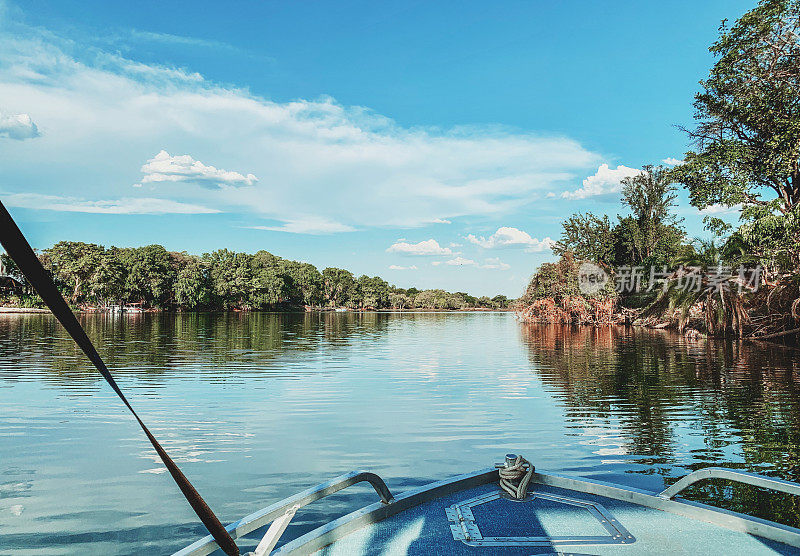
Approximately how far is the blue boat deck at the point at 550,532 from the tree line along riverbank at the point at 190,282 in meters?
60.5

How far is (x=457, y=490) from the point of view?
3518mm

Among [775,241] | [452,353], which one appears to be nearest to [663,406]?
[452,353]

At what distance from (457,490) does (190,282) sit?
81.4 m

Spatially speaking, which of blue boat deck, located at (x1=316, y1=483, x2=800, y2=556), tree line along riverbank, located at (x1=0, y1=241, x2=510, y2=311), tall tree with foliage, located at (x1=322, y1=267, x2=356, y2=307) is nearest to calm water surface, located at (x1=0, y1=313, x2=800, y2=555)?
blue boat deck, located at (x1=316, y1=483, x2=800, y2=556)

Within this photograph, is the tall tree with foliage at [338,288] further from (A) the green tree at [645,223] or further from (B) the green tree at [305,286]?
(A) the green tree at [645,223]

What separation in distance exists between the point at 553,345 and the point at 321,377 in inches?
531

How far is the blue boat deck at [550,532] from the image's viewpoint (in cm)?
270

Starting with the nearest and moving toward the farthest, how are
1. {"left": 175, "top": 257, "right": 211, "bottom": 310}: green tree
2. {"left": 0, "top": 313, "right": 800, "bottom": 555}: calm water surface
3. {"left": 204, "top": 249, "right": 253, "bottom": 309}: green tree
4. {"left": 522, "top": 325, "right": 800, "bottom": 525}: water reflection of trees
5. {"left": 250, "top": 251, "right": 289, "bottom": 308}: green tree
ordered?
1. {"left": 0, "top": 313, "right": 800, "bottom": 555}: calm water surface
2. {"left": 522, "top": 325, "right": 800, "bottom": 525}: water reflection of trees
3. {"left": 175, "top": 257, "right": 211, "bottom": 310}: green tree
4. {"left": 204, "top": 249, "right": 253, "bottom": 309}: green tree
5. {"left": 250, "top": 251, "right": 289, "bottom": 308}: green tree

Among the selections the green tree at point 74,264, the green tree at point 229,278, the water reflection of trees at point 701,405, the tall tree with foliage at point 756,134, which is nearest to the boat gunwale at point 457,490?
the water reflection of trees at point 701,405

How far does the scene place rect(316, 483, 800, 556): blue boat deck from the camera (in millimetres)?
2695

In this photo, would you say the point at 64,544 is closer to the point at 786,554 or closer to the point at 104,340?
the point at 786,554

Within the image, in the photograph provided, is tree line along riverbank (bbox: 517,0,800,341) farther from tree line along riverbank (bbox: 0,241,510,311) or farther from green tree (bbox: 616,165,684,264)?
tree line along riverbank (bbox: 0,241,510,311)

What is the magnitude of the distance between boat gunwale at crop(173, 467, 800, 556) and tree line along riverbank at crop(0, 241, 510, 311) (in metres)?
60.3

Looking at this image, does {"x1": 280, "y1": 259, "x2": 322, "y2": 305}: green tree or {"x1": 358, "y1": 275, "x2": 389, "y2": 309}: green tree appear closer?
{"x1": 280, "y1": 259, "x2": 322, "y2": 305}: green tree
